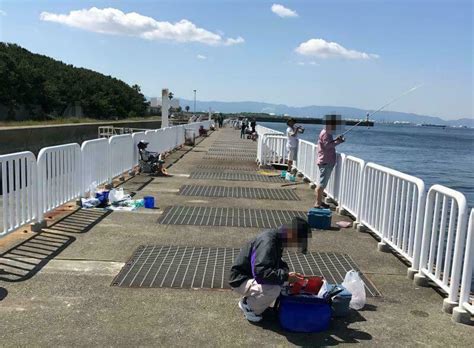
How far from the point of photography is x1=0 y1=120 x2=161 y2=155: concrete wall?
18.0m

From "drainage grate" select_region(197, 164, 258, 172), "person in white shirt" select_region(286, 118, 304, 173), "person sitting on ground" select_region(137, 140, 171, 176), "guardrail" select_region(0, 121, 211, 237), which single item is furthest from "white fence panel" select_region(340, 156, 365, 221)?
"drainage grate" select_region(197, 164, 258, 172)

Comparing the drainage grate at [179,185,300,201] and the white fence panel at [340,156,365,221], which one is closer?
the white fence panel at [340,156,365,221]

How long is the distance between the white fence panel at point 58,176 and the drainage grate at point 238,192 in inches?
106

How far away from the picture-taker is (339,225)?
25.4 ft

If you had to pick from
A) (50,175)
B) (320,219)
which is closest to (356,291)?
(320,219)

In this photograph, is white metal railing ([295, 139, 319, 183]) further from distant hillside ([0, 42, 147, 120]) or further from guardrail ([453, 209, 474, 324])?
distant hillside ([0, 42, 147, 120])

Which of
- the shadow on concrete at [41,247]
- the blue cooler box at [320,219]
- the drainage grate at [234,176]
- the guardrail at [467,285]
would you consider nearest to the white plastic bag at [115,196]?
the shadow on concrete at [41,247]

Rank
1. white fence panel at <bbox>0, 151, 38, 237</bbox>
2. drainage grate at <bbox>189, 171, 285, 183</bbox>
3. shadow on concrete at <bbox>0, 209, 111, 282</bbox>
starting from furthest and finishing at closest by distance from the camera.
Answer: drainage grate at <bbox>189, 171, 285, 183</bbox> → white fence panel at <bbox>0, 151, 38, 237</bbox> → shadow on concrete at <bbox>0, 209, 111, 282</bbox>

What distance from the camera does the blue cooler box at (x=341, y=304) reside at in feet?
13.9

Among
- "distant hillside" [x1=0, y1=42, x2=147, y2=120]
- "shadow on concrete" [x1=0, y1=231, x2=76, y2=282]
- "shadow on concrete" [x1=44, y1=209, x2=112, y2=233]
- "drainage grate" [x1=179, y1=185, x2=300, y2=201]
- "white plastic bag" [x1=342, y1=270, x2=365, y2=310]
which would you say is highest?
"distant hillside" [x1=0, y1=42, x2=147, y2=120]

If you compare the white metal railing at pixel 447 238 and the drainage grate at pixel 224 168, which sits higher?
the white metal railing at pixel 447 238

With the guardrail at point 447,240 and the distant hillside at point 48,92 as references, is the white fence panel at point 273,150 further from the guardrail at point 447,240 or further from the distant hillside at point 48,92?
the distant hillside at point 48,92

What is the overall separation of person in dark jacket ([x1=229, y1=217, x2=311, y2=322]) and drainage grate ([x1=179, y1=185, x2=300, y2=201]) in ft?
20.0

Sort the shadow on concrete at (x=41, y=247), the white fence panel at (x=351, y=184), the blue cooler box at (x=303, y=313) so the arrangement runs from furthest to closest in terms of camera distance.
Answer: the white fence panel at (x=351, y=184), the shadow on concrete at (x=41, y=247), the blue cooler box at (x=303, y=313)
